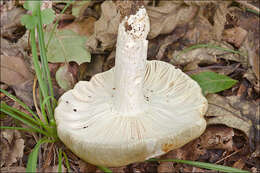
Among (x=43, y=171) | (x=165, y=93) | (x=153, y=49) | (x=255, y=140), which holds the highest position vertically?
(x=153, y=49)

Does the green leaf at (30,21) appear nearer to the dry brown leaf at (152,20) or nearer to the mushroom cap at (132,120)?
the mushroom cap at (132,120)

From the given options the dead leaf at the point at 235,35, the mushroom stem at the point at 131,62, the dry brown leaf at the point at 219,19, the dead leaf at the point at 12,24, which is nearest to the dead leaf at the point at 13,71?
the dead leaf at the point at 12,24

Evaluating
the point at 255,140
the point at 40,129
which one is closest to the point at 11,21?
the point at 40,129

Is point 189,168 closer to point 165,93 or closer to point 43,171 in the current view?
point 165,93

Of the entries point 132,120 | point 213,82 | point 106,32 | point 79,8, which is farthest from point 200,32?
point 132,120

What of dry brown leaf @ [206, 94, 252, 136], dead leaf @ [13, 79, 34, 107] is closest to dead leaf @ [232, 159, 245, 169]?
dry brown leaf @ [206, 94, 252, 136]

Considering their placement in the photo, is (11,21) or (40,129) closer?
(40,129)

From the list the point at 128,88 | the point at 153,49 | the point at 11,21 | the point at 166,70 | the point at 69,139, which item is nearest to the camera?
the point at 69,139
